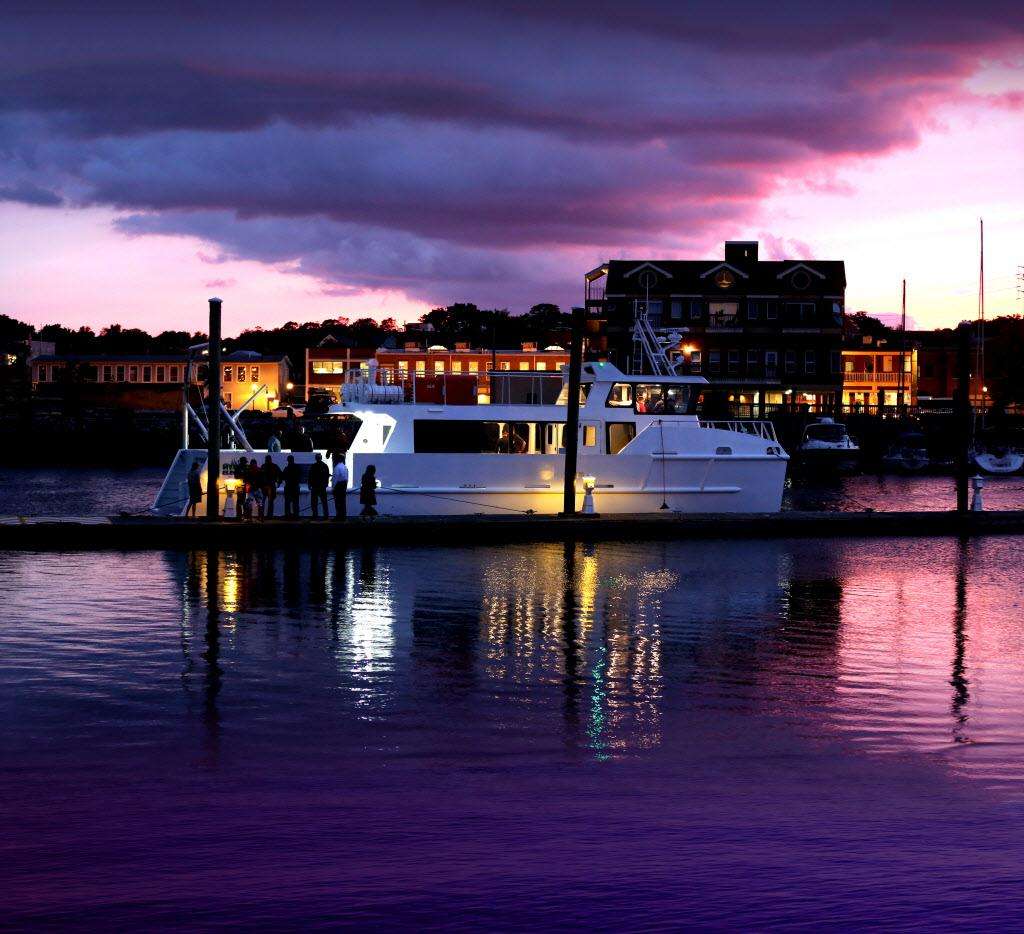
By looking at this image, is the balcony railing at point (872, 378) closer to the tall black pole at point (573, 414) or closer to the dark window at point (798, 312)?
the dark window at point (798, 312)

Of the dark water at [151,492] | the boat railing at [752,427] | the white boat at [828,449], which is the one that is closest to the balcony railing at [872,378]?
the white boat at [828,449]

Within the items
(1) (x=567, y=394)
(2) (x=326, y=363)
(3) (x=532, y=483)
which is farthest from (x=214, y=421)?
(2) (x=326, y=363)

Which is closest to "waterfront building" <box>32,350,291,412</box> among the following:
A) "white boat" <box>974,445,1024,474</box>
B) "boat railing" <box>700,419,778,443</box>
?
"white boat" <box>974,445,1024,474</box>

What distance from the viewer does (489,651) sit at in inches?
643

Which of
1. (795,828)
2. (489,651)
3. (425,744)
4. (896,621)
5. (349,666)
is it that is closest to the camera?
(795,828)

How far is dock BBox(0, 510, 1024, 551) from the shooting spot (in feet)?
90.3

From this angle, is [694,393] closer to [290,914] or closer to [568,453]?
[568,453]

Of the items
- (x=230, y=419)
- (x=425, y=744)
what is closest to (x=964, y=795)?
(x=425, y=744)

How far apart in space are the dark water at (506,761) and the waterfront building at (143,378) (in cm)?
10693

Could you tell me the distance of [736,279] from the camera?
92.9 meters

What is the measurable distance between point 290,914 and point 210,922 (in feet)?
1.60

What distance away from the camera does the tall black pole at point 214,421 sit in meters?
27.7

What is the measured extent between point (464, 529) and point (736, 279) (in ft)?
223

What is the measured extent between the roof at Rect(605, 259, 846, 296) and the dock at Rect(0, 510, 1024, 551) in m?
62.0
